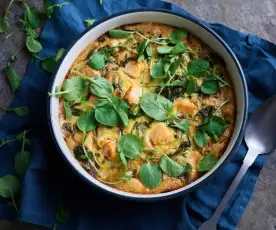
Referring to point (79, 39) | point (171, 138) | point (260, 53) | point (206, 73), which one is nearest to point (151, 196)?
point (171, 138)

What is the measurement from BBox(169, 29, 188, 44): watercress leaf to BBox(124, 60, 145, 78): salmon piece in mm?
179

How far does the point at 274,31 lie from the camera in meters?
2.39

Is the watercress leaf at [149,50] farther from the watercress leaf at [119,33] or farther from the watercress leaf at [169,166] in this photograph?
the watercress leaf at [169,166]

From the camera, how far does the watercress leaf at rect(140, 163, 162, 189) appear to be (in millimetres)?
1938

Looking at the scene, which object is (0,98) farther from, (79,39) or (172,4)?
(172,4)

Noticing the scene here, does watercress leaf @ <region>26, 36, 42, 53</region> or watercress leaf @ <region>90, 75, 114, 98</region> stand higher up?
watercress leaf @ <region>90, 75, 114, 98</region>

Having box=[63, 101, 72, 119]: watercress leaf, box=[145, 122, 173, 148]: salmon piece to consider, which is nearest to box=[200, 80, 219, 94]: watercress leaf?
box=[145, 122, 173, 148]: salmon piece

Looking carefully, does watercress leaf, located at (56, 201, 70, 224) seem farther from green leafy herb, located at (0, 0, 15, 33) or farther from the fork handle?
green leafy herb, located at (0, 0, 15, 33)

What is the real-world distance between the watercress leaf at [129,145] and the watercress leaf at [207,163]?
271 millimetres

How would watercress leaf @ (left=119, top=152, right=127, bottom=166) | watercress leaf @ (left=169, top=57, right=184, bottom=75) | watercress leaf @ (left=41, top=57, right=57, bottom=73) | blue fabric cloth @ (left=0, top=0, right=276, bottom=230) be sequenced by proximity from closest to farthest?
watercress leaf @ (left=119, top=152, right=127, bottom=166) → watercress leaf @ (left=169, top=57, right=184, bottom=75) → blue fabric cloth @ (left=0, top=0, right=276, bottom=230) → watercress leaf @ (left=41, top=57, right=57, bottom=73)

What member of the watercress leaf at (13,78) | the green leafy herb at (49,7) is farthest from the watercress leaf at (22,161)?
the green leafy herb at (49,7)

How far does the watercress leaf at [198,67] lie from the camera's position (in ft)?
6.76

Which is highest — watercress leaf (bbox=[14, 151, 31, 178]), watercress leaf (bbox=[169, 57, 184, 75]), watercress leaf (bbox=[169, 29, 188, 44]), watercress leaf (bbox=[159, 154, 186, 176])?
watercress leaf (bbox=[169, 29, 188, 44])

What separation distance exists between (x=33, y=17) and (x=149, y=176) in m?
1.04
